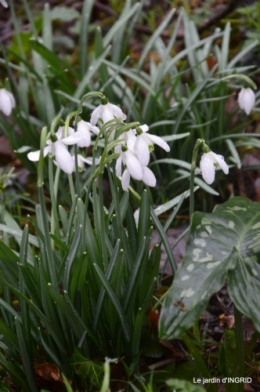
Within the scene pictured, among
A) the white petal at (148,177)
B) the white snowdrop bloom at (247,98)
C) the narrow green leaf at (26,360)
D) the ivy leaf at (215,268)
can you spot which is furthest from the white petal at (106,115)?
the white snowdrop bloom at (247,98)

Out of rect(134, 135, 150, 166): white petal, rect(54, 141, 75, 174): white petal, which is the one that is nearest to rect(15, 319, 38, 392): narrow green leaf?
rect(54, 141, 75, 174): white petal

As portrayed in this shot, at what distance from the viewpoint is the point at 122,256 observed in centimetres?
175

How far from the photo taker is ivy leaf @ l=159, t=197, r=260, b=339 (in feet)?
5.02

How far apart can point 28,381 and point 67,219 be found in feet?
2.12

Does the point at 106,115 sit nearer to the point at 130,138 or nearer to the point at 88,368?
the point at 130,138

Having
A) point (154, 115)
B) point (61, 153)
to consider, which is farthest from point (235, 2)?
point (61, 153)

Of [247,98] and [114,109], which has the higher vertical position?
[247,98]

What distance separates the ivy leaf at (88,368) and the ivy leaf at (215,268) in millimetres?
398

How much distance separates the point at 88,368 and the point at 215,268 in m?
0.55

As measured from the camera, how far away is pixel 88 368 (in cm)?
182

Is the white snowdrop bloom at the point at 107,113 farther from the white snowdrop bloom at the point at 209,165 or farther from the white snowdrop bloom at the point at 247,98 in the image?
the white snowdrop bloom at the point at 247,98

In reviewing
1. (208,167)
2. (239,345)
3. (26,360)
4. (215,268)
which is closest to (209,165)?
(208,167)

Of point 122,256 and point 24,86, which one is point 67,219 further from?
point 24,86

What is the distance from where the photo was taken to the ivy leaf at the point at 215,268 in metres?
1.53
